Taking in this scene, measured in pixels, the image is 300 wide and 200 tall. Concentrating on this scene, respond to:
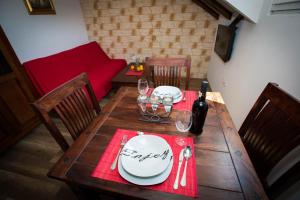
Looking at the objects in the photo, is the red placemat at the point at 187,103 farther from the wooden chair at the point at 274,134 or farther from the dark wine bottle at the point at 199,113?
the wooden chair at the point at 274,134

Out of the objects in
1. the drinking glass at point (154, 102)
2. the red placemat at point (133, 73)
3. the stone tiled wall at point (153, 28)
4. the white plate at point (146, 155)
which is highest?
the stone tiled wall at point (153, 28)

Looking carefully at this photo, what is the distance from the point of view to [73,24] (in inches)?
109

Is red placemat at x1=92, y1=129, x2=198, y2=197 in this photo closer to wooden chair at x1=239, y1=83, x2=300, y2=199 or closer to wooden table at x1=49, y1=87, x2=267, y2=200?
wooden table at x1=49, y1=87, x2=267, y2=200

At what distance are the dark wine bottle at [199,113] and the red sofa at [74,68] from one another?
174 centimetres

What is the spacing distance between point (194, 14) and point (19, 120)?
3.16 m

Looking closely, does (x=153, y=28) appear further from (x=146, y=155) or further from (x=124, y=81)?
(x=146, y=155)

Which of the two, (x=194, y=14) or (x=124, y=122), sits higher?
(x=194, y=14)

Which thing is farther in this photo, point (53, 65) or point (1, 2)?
point (53, 65)

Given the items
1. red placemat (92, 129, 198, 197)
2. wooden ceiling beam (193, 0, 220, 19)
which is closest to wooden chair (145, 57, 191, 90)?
red placemat (92, 129, 198, 197)

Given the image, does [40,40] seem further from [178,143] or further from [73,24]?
[178,143]

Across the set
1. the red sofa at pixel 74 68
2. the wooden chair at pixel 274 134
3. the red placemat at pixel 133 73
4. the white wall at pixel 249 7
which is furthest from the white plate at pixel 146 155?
the red placemat at pixel 133 73

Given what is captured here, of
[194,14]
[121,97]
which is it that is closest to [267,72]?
[121,97]

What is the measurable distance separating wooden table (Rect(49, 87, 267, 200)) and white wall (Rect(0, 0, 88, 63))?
1.88m

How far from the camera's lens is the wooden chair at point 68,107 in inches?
31.3
